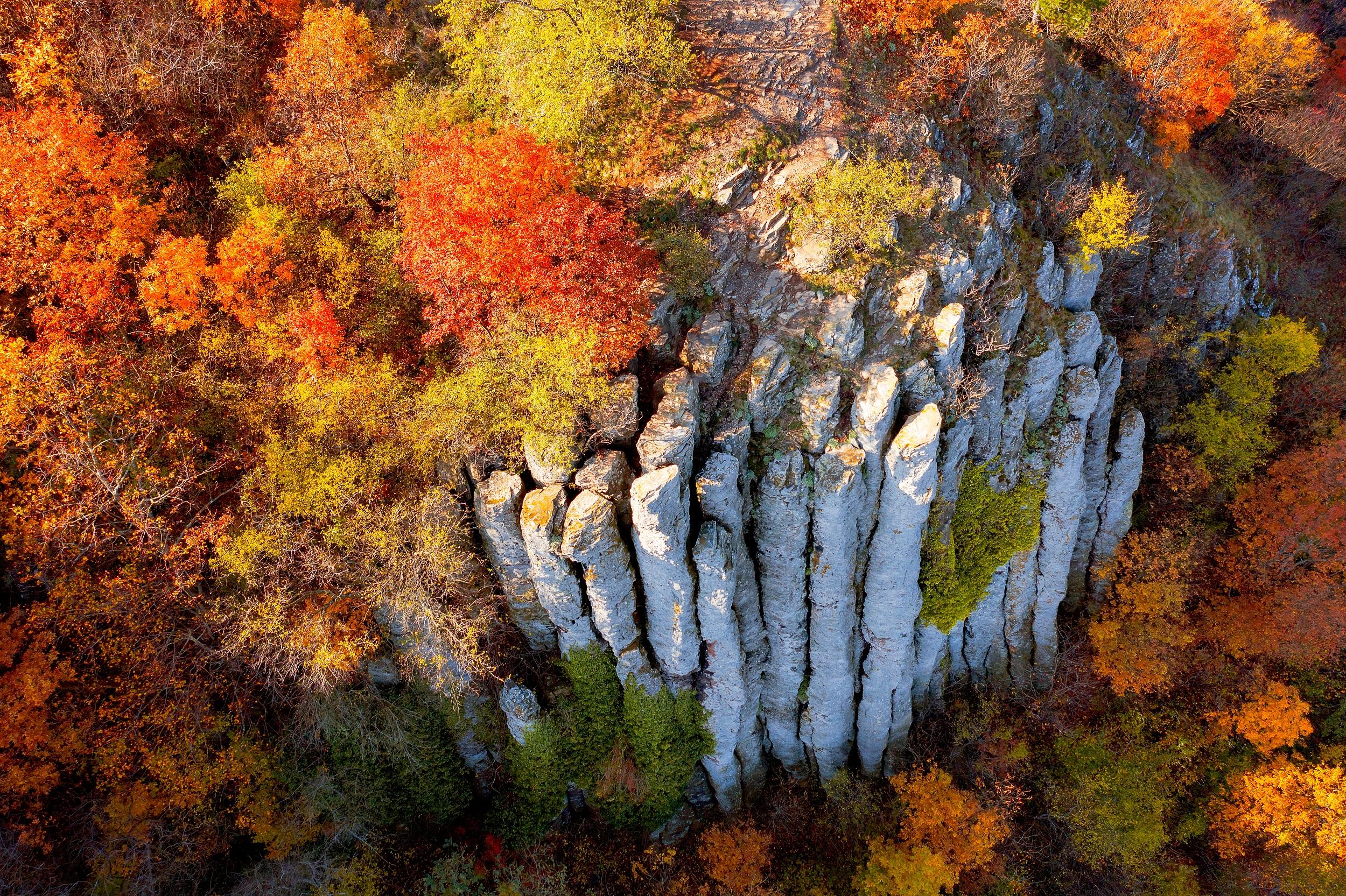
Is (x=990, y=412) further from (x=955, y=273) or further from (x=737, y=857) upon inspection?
(x=737, y=857)

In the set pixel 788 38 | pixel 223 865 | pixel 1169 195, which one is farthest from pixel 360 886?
pixel 1169 195

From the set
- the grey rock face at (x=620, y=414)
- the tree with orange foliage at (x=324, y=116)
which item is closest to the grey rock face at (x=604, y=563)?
the grey rock face at (x=620, y=414)

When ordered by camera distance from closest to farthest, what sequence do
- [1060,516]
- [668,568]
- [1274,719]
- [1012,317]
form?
[668,568], [1012,317], [1060,516], [1274,719]

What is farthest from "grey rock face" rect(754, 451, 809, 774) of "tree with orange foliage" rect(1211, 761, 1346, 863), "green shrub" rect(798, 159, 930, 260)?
"tree with orange foliage" rect(1211, 761, 1346, 863)

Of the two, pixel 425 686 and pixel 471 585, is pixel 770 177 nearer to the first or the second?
pixel 471 585

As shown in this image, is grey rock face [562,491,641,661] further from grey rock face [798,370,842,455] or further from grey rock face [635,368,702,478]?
grey rock face [798,370,842,455]

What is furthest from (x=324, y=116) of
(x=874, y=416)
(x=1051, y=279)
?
(x=1051, y=279)
